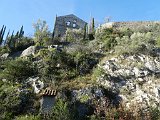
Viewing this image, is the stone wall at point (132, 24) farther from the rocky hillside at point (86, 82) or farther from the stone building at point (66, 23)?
the stone building at point (66, 23)

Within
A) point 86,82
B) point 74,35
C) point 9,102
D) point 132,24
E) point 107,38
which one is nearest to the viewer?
point 9,102

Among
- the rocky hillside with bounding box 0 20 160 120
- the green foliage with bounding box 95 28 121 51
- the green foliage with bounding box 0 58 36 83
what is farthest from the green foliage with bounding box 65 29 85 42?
the green foliage with bounding box 0 58 36 83

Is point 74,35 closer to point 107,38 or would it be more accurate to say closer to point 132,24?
point 132,24

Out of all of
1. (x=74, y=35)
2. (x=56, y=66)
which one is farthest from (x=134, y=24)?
(x=56, y=66)

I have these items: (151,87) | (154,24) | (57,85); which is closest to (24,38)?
(154,24)

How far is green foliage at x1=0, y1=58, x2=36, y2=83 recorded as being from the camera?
25.0 m

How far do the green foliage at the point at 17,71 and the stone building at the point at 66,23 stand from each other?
25.1m

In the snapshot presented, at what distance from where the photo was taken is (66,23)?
54.4 meters

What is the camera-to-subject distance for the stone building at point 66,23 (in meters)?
52.5

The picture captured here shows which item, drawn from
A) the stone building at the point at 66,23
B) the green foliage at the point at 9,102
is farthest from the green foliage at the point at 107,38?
the stone building at the point at 66,23

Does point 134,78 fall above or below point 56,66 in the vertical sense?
below

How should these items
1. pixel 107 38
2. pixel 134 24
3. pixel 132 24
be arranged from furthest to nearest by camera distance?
pixel 132 24, pixel 134 24, pixel 107 38

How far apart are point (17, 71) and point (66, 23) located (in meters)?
29.7

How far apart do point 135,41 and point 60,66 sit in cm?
645
